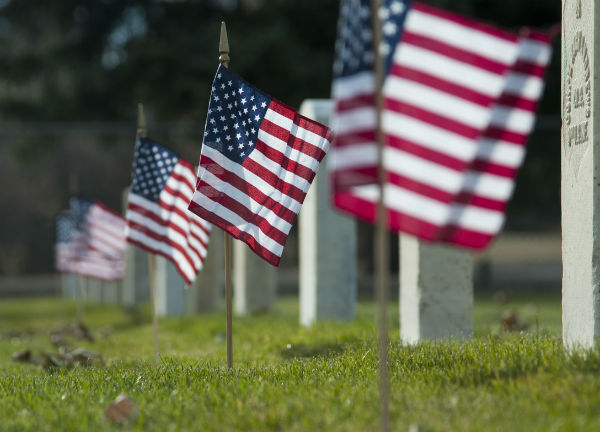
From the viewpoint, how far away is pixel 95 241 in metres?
14.0

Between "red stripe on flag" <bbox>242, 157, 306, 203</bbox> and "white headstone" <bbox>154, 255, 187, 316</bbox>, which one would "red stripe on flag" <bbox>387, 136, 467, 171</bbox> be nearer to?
"red stripe on flag" <bbox>242, 157, 306, 203</bbox>

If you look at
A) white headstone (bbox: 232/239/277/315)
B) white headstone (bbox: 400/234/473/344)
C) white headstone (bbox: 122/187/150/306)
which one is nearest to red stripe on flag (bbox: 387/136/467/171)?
white headstone (bbox: 400/234/473/344)

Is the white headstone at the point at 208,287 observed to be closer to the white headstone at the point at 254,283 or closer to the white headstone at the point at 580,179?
the white headstone at the point at 254,283

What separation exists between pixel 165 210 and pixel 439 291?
2.83 metres

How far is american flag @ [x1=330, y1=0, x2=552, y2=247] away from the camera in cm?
482

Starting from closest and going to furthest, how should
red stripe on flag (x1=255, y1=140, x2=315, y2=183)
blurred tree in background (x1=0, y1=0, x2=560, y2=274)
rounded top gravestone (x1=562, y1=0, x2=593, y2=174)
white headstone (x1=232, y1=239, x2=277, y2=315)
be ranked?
rounded top gravestone (x1=562, y1=0, x2=593, y2=174) < red stripe on flag (x1=255, y1=140, x2=315, y2=183) < white headstone (x1=232, y1=239, x2=277, y2=315) < blurred tree in background (x1=0, y1=0, x2=560, y2=274)

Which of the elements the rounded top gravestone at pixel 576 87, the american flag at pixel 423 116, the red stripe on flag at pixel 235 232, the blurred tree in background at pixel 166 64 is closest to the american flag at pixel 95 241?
the red stripe on flag at pixel 235 232

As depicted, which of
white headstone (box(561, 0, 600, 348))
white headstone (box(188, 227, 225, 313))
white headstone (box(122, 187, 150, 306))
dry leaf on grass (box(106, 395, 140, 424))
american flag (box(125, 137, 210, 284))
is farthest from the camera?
white headstone (box(122, 187, 150, 306))

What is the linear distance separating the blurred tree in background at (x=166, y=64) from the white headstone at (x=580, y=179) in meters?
16.3

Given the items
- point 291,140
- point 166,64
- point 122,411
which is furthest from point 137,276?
point 122,411

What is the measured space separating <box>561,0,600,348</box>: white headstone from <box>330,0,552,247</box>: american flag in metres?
1.32

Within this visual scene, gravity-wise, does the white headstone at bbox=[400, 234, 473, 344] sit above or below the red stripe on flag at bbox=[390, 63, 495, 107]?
below

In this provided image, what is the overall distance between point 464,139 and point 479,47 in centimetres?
51

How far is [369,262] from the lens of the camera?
28984mm
